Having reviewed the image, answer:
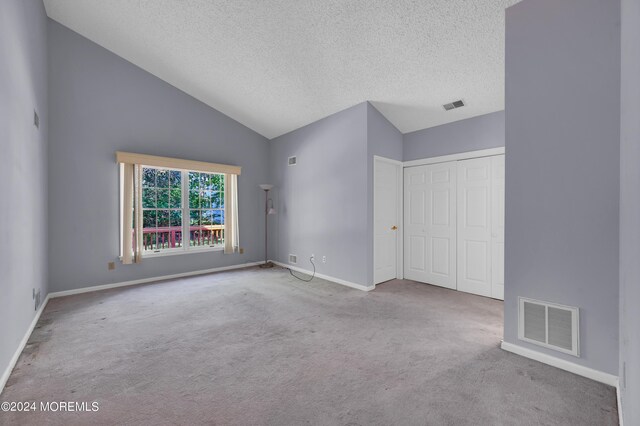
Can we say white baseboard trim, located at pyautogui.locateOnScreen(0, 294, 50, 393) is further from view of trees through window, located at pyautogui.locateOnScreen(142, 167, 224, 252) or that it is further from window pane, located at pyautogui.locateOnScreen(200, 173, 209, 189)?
window pane, located at pyautogui.locateOnScreen(200, 173, 209, 189)

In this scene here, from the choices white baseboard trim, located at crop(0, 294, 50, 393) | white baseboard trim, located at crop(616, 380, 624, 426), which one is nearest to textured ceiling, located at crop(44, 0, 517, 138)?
white baseboard trim, located at crop(616, 380, 624, 426)

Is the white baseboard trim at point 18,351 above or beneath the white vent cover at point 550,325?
→ beneath

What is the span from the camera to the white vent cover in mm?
2029

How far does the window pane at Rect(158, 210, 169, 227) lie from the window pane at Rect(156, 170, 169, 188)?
17.7 inches

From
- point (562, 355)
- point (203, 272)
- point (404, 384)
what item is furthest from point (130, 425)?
point (203, 272)

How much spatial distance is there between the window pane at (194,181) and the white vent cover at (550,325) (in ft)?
16.6

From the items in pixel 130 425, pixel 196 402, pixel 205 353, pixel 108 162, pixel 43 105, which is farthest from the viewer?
pixel 108 162

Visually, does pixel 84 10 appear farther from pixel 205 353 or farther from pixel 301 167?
pixel 205 353

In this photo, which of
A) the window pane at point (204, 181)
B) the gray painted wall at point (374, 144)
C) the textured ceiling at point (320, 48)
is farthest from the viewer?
the window pane at point (204, 181)

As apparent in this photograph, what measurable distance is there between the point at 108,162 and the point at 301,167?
304cm

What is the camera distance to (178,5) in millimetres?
3143

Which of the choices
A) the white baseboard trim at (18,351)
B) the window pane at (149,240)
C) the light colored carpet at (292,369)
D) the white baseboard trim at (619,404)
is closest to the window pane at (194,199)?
the window pane at (149,240)

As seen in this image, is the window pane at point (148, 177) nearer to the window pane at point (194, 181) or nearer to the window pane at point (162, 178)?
the window pane at point (162, 178)

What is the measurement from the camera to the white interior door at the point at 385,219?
436 centimetres
